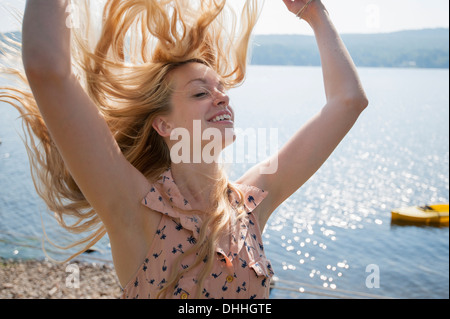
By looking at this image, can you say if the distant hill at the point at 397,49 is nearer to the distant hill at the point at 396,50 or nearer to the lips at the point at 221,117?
the distant hill at the point at 396,50

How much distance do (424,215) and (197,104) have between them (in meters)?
18.3

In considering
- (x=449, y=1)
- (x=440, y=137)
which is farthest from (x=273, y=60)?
(x=440, y=137)

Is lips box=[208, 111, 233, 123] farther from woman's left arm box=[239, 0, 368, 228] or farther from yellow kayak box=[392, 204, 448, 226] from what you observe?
yellow kayak box=[392, 204, 448, 226]

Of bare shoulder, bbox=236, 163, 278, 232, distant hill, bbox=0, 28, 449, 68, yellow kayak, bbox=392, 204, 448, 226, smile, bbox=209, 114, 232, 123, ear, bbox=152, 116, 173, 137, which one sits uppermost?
distant hill, bbox=0, 28, 449, 68

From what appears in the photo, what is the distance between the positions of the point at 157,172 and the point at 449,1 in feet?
262

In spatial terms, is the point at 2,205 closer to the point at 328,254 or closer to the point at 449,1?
the point at 328,254

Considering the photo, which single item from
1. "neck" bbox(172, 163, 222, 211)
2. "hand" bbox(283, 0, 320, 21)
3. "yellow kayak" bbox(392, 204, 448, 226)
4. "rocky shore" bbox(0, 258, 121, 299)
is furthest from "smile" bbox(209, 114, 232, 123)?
"yellow kayak" bbox(392, 204, 448, 226)

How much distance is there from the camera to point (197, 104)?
190cm

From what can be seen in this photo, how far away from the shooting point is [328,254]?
1562cm

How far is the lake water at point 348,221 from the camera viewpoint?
13.4 m

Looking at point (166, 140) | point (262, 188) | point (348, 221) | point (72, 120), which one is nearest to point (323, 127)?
point (262, 188)

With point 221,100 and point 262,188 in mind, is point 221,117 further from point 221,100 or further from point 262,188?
point 262,188

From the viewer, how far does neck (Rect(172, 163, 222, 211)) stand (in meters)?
1.93

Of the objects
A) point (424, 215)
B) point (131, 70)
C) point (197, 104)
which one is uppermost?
point (131, 70)
